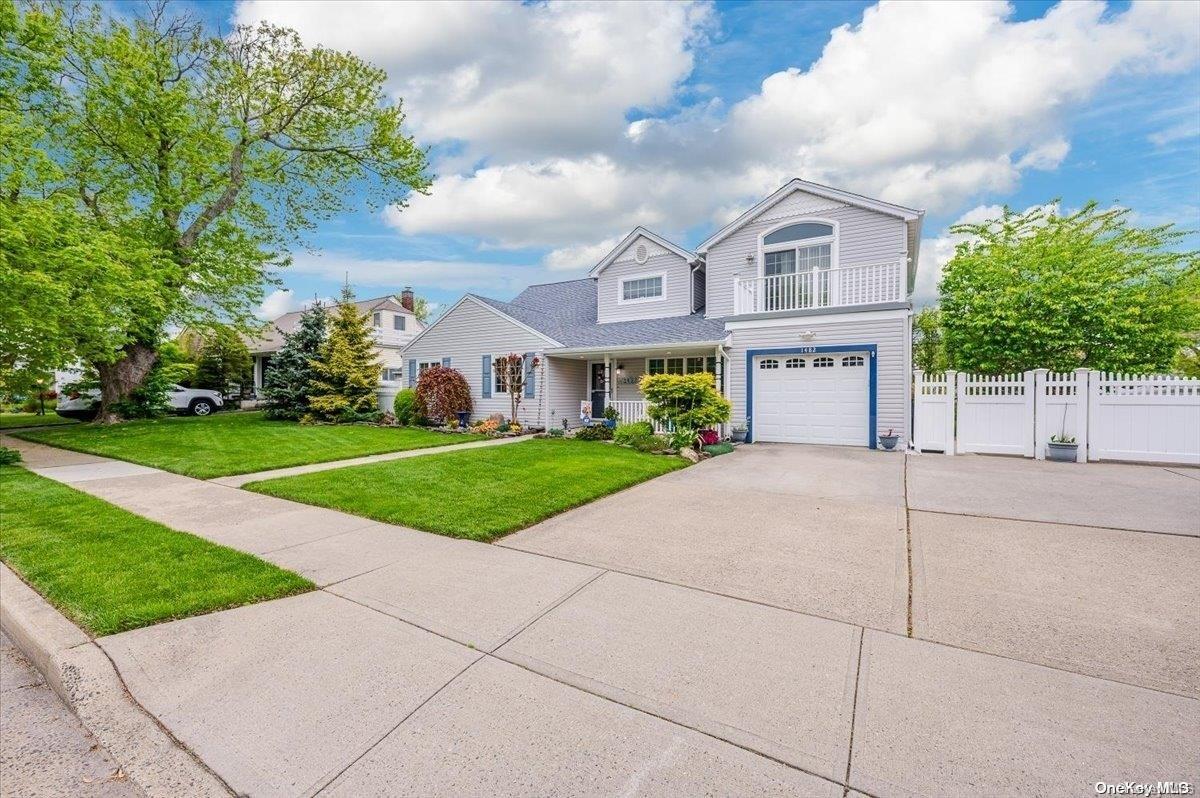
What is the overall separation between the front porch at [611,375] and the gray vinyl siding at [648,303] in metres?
1.65

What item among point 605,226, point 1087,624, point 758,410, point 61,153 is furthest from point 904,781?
point 61,153

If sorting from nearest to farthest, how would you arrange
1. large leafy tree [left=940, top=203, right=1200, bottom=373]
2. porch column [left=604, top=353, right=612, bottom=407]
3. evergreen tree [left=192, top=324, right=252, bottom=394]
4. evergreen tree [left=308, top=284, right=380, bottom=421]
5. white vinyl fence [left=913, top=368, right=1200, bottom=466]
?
white vinyl fence [left=913, top=368, right=1200, bottom=466] < large leafy tree [left=940, top=203, right=1200, bottom=373] < porch column [left=604, top=353, right=612, bottom=407] < evergreen tree [left=308, top=284, right=380, bottom=421] < evergreen tree [left=192, top=324, right=252, bottom=394]

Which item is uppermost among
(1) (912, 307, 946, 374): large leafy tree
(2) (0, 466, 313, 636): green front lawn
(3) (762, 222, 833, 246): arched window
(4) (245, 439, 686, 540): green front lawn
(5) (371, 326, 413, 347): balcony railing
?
(3) (762, 222, 833, 246): arched window

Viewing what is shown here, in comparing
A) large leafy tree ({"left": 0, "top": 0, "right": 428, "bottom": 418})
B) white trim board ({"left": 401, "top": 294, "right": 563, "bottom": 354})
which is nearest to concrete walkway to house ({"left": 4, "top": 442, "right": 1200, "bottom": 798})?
white trim board ({"left": 401, "top": 294, "right": 563, "bottom": 354})

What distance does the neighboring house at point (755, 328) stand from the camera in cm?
1180

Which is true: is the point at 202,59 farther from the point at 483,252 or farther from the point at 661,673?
the point at 661,673

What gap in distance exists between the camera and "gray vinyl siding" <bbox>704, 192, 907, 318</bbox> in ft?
40.4

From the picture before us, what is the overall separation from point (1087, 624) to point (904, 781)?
7.77ft

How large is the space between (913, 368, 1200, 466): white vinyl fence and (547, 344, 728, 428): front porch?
16.1 ft

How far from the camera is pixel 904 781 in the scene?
1.92 meters

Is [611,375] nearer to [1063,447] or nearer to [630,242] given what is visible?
[630,242]

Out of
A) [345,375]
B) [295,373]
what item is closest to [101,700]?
[345,375]

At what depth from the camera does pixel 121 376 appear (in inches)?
678

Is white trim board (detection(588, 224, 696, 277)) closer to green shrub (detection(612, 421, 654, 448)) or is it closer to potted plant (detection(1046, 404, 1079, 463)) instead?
green shrub (detection(612, 421, 654, 448))
